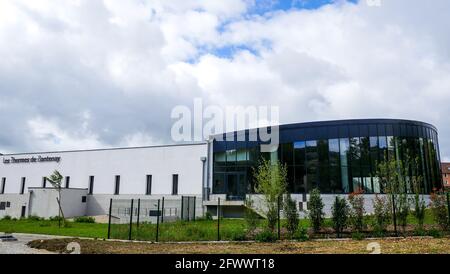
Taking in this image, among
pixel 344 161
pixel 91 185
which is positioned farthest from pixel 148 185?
pixel 344 161

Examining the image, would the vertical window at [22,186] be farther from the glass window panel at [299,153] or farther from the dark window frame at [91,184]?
the glass window panel at [299,153]

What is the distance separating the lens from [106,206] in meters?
39.2

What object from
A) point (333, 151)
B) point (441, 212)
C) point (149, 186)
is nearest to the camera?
point (441, 212)

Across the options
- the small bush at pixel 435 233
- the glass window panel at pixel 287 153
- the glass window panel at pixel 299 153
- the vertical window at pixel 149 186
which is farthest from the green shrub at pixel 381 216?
the vertical window at pixel 149 186

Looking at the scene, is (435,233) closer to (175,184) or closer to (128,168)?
(175,184)

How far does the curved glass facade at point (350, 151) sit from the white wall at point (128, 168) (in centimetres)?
836

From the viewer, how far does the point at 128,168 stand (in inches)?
1550

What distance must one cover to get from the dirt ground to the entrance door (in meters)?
19.7

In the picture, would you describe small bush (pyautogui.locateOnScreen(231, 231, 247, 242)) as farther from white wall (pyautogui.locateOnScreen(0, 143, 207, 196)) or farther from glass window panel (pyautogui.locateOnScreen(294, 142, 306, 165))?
white wall (pyautogui.locateOnScreen(0, 143, 207, 196))

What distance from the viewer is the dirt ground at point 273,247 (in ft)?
38.1

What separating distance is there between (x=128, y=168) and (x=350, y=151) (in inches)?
915

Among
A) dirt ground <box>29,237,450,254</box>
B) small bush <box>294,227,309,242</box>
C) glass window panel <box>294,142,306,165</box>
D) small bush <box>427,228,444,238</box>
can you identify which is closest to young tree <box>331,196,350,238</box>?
small bush <box>294,227,309,242</box>
